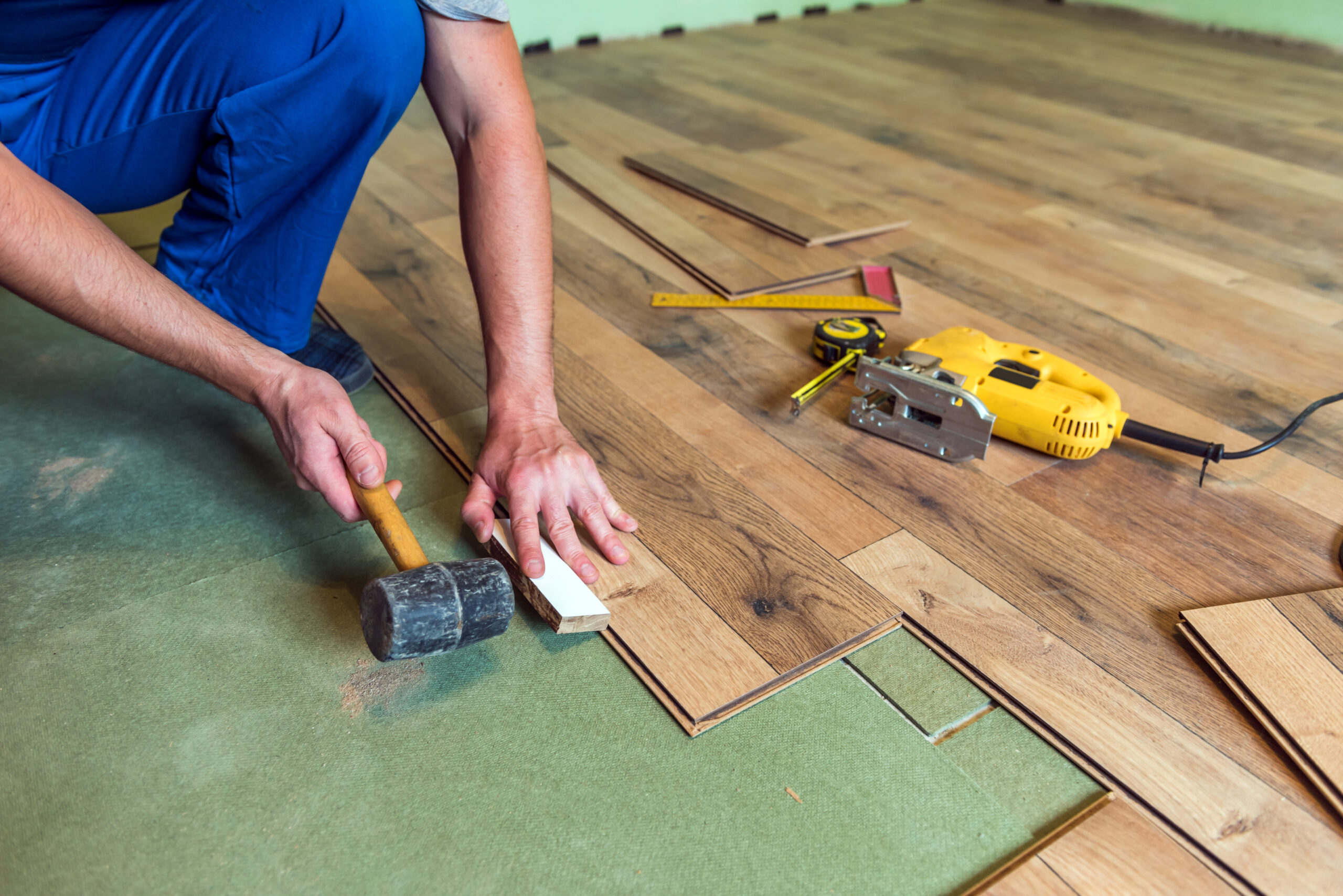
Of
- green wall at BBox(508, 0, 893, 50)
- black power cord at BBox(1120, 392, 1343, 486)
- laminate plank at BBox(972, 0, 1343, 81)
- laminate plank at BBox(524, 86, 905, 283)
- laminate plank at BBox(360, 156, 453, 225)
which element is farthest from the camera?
laminate plank at BBox(972, 0, 1343, 81)

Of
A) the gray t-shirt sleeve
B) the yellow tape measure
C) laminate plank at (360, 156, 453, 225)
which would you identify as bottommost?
the yellow tape measure

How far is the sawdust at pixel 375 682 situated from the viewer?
115cm

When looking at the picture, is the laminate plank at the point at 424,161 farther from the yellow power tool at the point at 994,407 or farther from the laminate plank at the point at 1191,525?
the laminate plank at the point at 1191,525

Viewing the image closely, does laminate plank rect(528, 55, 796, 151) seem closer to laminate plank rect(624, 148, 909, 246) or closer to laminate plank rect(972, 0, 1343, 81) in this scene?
laminate plank rect(624, 148, 909, 246)

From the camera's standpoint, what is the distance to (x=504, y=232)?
56.6 inches

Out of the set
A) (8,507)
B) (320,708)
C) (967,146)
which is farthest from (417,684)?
(967,146)

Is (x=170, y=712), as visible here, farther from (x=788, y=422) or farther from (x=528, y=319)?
(x=788, y=422)

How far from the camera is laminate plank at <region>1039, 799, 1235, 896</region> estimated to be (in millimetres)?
969

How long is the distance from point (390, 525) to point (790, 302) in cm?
120

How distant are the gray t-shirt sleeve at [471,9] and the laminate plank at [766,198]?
1133 millimetres

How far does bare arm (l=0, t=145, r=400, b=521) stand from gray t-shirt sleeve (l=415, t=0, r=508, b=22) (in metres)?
0.59

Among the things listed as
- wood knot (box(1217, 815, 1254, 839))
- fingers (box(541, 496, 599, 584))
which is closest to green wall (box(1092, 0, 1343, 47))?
wood knot (box(1217, 815, 1254, 839))

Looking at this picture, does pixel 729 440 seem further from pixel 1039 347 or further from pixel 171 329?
pixel 171 329

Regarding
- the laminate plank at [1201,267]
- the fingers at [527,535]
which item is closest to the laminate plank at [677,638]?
the fingers at [527,535]
